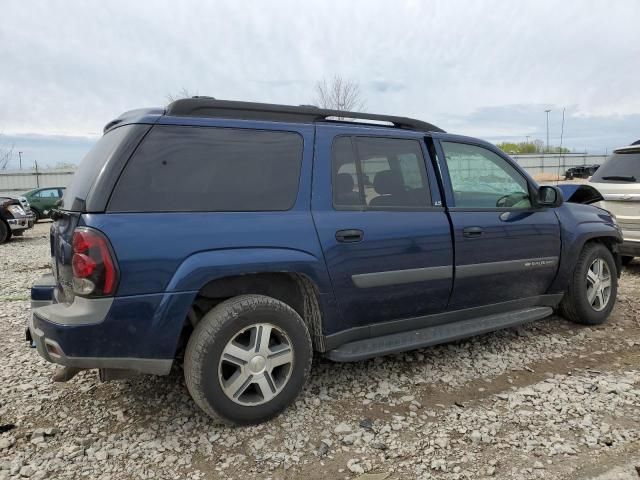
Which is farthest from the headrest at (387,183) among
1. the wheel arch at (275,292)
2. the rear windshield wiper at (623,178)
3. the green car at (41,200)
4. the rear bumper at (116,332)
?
the green car at (41,200)

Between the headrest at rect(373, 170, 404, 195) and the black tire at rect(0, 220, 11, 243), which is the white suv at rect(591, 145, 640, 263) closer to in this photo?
the headrest at rect(373, 170, 404, 195)

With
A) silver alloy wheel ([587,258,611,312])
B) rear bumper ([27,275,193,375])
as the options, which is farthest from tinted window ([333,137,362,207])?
silver alloy wheel ([587,258,611,312])

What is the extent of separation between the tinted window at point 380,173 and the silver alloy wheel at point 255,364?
37.9 inches

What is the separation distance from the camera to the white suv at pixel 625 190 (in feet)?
20.3

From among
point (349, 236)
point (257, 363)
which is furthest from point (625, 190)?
point (257, 363)

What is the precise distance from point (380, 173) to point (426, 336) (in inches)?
47.3

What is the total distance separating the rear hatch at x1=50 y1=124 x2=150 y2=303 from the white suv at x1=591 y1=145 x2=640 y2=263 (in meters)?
6.09

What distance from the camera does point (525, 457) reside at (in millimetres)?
2561

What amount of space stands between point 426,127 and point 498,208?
87cm

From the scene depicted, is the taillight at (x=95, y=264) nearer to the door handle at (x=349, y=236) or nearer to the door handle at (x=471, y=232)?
the door handle at (x=349, y=236)

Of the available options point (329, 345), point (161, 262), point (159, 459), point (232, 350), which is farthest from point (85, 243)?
point (329, 345)

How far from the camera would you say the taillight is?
245 centimetres

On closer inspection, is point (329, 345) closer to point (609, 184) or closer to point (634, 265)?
point (609, 184)

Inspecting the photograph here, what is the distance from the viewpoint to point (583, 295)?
4.46 m
